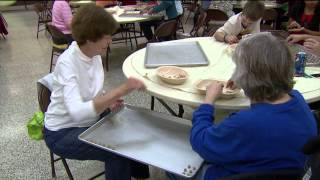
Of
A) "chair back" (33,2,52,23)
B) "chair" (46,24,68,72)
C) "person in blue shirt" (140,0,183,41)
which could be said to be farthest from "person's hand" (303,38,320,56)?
"chair back" (33,2,52,23)

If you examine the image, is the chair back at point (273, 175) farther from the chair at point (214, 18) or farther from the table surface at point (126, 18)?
the chair at point (214, 18)

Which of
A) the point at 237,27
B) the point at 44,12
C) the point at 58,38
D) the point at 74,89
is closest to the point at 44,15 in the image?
the point at 44,12

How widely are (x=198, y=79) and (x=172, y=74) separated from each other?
14 cm

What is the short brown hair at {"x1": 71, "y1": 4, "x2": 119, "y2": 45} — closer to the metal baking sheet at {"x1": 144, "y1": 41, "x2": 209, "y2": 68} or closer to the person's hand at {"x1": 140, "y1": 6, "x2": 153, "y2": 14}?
the metal baking sheet at {"x1": 144, "y1": 41, "x2": 209, "y2": 68}

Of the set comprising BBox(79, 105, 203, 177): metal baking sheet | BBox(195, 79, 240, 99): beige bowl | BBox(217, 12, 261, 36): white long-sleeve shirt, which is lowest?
BBox(79, 105, 203, 177): metal baking sheet

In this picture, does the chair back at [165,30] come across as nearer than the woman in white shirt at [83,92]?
No

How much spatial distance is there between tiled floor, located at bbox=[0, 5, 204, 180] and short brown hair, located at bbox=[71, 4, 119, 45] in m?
0.53

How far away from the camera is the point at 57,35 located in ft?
11.8

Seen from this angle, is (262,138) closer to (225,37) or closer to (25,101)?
(225,37)

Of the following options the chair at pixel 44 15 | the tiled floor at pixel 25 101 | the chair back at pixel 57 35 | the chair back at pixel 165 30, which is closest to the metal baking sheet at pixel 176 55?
the tiled floor at pixel 25 101

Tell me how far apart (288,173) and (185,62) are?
37.0 inches

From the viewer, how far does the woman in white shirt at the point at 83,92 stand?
1.38 metres

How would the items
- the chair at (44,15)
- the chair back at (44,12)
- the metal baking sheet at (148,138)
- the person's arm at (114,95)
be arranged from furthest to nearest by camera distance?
the chair at (44,15) < the chair back at (44,12) < the person's arm at (114,95) < the metal baking sheet at (148,138)

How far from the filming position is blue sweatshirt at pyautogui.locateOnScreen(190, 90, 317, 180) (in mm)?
1033
